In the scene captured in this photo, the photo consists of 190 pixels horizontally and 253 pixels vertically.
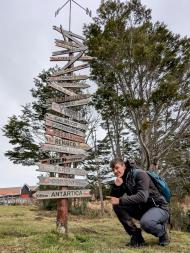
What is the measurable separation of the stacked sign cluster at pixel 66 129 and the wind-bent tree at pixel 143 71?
760 cm

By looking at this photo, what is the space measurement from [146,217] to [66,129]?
1.90 metres

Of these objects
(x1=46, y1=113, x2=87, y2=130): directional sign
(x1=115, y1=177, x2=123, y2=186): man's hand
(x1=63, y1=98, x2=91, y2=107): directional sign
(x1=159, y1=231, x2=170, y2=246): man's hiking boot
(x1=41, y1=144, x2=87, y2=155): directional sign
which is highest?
(x1=63, y1=98, x2=91, y2=107): directional sign

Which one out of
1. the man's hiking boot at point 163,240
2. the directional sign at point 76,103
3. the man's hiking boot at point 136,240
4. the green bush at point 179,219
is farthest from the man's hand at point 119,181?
the green bush at point 179,219

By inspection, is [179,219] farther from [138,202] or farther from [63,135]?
[138,202]

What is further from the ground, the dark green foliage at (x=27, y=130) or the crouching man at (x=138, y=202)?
the dark green foliage at (x=27, y=130)

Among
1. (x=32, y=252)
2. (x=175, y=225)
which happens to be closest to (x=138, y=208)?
(x=32, y=252)

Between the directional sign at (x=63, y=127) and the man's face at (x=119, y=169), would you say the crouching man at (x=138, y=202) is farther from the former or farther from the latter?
the directional sign at (x=63, y=127)

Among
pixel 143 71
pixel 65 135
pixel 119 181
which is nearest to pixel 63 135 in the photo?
pixel 65 135

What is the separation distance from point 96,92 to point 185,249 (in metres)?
10.4

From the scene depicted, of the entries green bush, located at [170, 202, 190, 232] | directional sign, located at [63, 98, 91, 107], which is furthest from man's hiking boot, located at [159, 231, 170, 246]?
green bush, located at [170, 202, 190, 232]

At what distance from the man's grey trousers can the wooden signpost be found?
1.02m

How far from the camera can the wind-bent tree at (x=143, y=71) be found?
13758mm

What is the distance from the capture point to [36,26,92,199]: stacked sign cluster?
17.6 ft

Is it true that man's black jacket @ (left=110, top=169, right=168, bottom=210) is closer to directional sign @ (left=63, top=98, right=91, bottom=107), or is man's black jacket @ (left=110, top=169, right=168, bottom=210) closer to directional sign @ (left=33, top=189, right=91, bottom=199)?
directional sign @ (left=33, top=189, right=91, bottom=199)
